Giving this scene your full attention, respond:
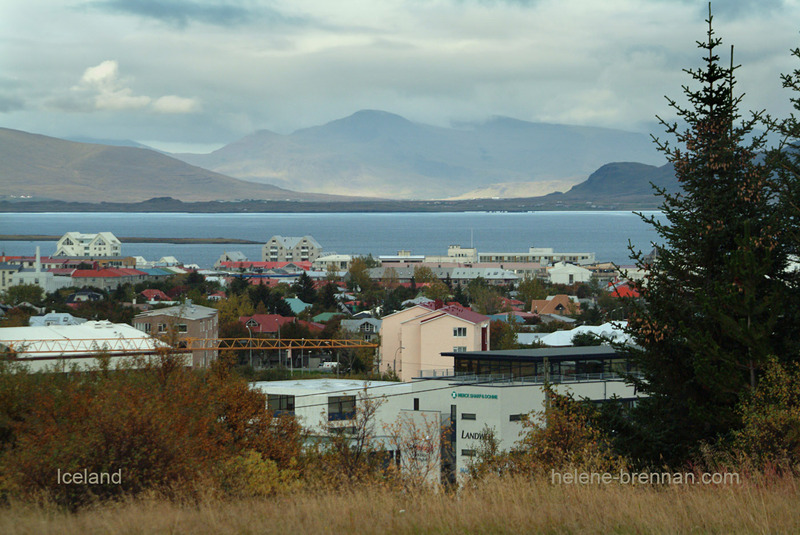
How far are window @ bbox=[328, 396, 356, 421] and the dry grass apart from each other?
17421 millimetres

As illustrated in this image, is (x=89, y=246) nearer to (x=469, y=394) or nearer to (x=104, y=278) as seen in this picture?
(x=104, y=278)

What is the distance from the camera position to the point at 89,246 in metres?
146

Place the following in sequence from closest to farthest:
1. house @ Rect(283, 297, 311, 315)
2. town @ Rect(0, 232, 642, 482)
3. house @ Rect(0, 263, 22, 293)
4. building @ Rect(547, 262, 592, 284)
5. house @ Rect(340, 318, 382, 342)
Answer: town @ Rect(0, 232, 642, 482) < house @ Rect(340, 318, 382, 342) < house @ Rect(283, 297, 311, 315) < house @ Rect(0, 263, 22, 293) < building @ Rect(547, 262, 592, 284)

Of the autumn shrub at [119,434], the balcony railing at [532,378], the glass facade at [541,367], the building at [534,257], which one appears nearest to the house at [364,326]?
the glass facade at [541,367]

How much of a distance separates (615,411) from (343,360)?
2861 centimetres

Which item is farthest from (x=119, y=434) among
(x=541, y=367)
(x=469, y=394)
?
(x=541, y=367)

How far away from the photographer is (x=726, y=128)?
13.4 meters

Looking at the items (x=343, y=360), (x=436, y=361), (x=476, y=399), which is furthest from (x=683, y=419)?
(x=343, y=360)

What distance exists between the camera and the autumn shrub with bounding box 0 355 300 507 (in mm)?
7934

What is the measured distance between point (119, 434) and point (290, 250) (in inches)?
5404

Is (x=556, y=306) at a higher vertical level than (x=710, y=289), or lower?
lower

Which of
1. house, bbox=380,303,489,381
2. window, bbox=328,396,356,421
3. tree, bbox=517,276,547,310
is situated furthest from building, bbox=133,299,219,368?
tree, bbox=517,276,547,310

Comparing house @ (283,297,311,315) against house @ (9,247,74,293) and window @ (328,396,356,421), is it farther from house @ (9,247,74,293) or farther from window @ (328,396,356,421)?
window @ (328,396,356,421)

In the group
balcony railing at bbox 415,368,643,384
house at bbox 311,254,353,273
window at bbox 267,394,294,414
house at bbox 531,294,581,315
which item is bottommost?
house at bbox 531,294,581,315
